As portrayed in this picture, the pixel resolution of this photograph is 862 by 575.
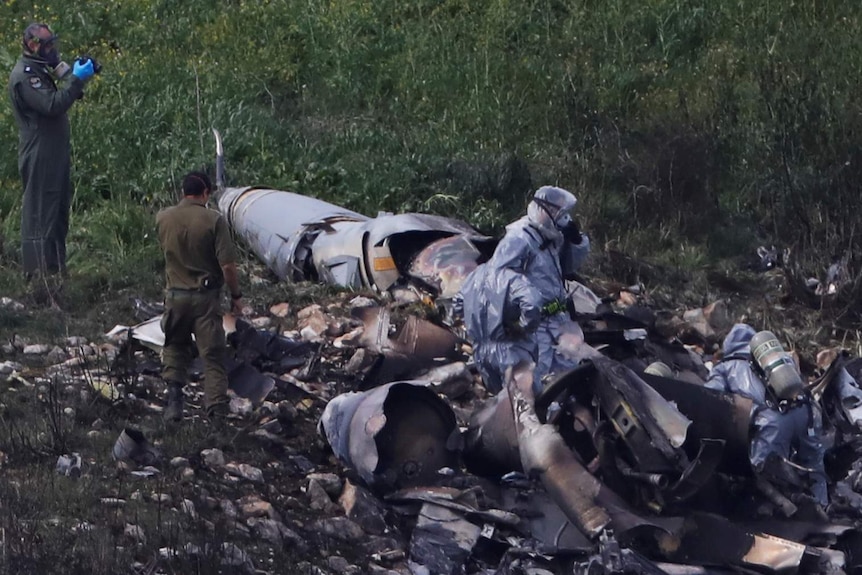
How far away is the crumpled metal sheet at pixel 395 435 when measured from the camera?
7203 mm

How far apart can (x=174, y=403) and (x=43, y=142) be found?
300cm

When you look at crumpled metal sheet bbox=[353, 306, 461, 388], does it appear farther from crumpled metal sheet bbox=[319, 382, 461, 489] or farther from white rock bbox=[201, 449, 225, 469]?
white rock bbox=[201, 449, 225, 469]

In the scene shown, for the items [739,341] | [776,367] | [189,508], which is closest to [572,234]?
[739,341]

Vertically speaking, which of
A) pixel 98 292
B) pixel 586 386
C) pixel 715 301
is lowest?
pixel 715 301

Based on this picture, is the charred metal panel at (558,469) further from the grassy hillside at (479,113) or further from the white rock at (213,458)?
the grassy hillside at (479,113)

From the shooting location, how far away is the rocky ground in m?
5.95

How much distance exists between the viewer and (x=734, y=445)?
709 cm

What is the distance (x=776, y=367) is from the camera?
23.3 feet

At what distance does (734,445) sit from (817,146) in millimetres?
7142

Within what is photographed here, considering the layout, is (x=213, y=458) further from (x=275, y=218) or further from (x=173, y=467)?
(x=275, y=218)

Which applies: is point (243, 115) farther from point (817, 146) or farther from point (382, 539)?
point (382, 539)

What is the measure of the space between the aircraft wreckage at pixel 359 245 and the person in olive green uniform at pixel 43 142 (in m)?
1.79

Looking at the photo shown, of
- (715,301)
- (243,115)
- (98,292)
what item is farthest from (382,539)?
(243,115)

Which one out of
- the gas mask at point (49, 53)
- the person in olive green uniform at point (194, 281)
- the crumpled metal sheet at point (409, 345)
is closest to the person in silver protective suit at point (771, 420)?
the crumpled metal sheet at point (409, 345)
